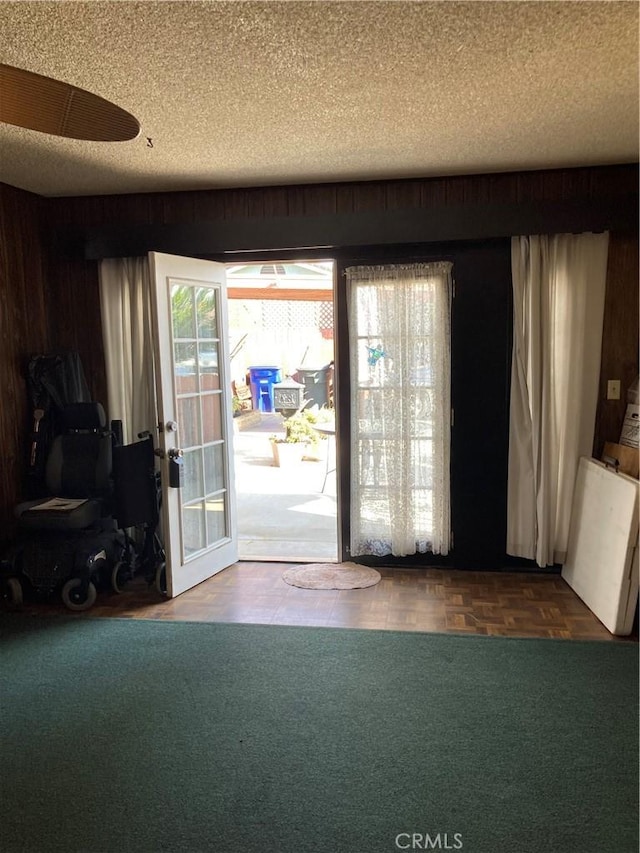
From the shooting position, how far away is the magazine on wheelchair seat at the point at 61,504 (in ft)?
12.2

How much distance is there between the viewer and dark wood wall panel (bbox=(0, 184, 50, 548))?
3.96m

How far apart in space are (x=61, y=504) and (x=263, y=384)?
687cm

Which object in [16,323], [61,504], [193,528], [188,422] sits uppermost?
[16,323]

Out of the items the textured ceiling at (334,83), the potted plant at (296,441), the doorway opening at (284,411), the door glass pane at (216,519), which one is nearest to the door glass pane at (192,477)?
the door glass pane at (216,519)

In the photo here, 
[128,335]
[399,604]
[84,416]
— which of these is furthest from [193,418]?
[399,604]

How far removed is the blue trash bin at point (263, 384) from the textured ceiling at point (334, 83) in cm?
663

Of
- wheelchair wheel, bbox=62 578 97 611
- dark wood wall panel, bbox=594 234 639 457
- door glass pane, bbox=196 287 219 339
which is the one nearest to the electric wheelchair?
wheelchair wheel, bbox=62 578 97 611

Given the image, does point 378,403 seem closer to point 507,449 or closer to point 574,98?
point 507,449

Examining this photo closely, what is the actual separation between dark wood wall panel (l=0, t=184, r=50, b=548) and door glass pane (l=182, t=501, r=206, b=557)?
3.73 feet

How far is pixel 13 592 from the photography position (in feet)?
12.0

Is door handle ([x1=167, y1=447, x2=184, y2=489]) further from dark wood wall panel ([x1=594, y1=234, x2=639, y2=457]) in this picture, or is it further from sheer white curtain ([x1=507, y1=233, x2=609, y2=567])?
dark wood wall panel ([x1=594, y1=234, x2=639, y2=457])

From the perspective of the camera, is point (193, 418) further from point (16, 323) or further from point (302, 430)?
point (302, 430)

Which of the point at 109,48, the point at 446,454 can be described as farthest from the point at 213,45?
the point at 446,454

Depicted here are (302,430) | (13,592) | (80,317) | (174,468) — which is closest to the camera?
(13,592)
